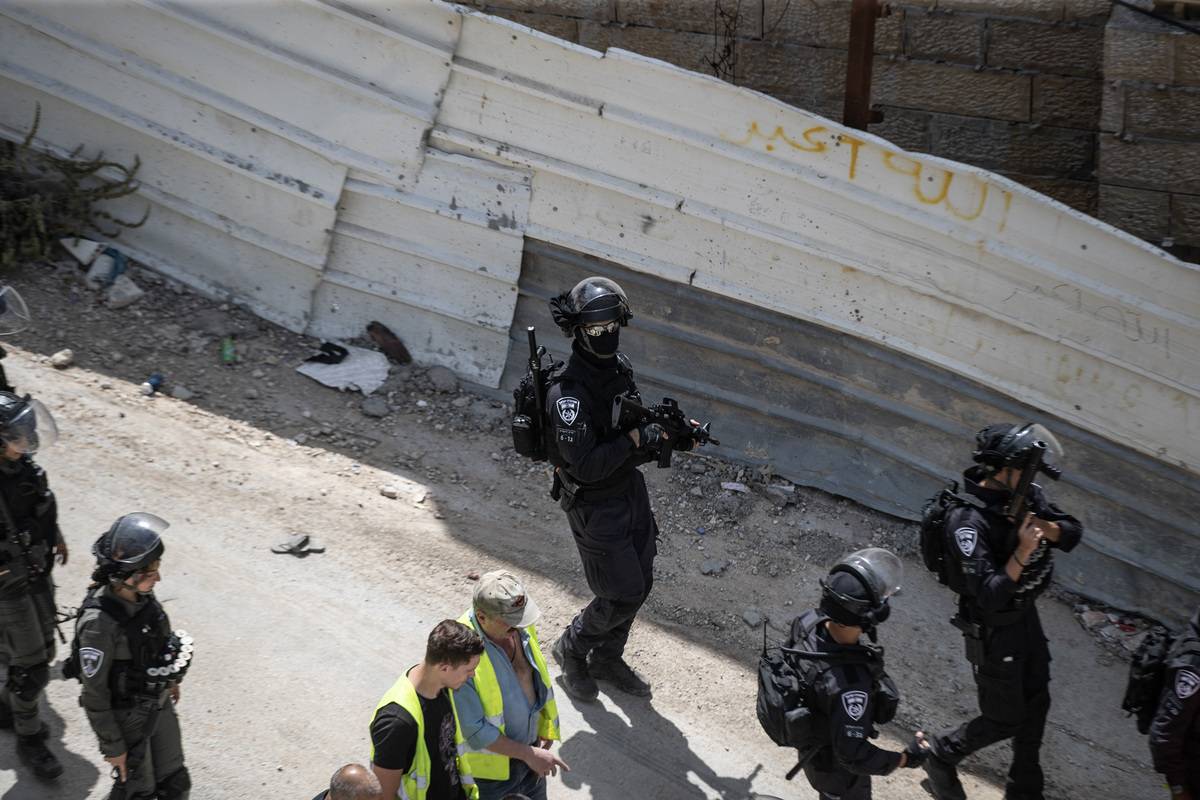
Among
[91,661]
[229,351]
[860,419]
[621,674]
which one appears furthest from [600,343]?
[229,351]

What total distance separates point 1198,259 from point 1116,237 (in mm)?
1009

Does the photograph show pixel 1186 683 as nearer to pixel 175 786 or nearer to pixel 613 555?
pixel 613 555

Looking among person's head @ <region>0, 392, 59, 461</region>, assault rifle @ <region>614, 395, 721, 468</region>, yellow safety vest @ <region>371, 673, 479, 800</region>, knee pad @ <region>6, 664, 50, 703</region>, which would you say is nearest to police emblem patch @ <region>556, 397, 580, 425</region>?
assault rifle @ <region>614, 395, 721, 468</region>

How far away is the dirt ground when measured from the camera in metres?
4.74

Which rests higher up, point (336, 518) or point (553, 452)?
Result: point (553, 452)

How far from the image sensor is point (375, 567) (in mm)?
5691

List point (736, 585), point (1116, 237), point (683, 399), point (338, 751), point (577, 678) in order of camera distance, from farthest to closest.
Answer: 1. point (683, 399)
2. point (736, 585)
3. point (1116, 237)
4. point (577, 678)
5. point (338, 751)

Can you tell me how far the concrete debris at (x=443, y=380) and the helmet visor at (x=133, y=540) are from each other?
342 centimetres

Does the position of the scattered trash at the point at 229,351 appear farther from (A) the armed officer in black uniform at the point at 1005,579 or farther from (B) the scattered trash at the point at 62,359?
(A) the armed officer in black uniform at the point at 1005,579

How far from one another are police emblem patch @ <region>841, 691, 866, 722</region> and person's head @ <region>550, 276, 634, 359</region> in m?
1.72

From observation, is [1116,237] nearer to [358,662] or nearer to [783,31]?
[783,31]

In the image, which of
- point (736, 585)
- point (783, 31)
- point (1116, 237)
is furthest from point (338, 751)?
point (783, 31)

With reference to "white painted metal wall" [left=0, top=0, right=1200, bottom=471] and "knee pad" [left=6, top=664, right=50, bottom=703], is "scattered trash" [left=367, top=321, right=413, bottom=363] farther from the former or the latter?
"knee pad" [left=6, top=664, right=50, bottom=703]

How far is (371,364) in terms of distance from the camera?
720cm
